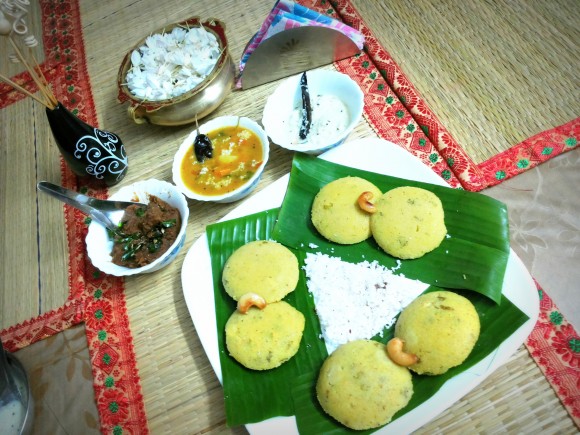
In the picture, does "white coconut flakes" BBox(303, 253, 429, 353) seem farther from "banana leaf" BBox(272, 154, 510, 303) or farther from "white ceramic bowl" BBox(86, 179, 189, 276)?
"white ceramic bowl" BBox(86, 179, 189, 276)

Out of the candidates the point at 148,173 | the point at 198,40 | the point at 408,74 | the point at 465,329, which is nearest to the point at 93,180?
the point at 148,173

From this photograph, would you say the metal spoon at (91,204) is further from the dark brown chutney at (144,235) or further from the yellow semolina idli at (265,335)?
the yellow semolina idli at (265,335)

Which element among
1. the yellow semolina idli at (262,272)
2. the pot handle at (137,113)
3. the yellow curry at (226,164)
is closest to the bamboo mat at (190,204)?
the yellow curry at (226,164)

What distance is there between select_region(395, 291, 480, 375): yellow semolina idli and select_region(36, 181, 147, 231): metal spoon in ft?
4.53

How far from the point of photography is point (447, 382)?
1530mm

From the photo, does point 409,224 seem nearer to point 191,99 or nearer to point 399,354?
point 399,354

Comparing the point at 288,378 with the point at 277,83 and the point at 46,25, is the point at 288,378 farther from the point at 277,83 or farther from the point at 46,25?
the point at 46,25

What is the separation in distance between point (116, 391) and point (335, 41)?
6.94 ft

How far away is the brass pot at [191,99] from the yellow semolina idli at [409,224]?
1144 millimetres

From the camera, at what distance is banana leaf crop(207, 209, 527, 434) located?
5.05 ft

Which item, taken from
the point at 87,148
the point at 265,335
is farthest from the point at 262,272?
the point at 87,148

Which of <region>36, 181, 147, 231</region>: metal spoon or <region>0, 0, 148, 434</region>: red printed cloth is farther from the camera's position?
<region>36, 181, 147, 231</region>: metal spoon

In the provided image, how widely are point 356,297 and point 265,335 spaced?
40 centimetres

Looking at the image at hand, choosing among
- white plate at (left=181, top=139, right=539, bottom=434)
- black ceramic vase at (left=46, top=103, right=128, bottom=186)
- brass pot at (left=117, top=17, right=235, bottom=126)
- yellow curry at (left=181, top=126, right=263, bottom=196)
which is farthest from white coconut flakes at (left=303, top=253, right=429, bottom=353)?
black ceramic vase at (left=46, top=103, right=128, bottom=186)
